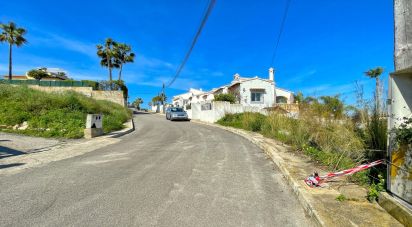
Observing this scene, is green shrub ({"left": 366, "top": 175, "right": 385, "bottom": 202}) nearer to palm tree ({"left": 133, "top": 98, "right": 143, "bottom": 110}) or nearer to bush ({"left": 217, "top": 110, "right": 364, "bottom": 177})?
bush ({"left": 217, "top": 110, "right": 364, "bottom": 177})

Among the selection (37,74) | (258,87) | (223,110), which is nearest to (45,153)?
(223,110)

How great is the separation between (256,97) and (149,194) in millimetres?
34394

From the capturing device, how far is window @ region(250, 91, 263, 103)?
122 ft

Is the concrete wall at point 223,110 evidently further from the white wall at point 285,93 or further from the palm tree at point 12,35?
the palm tree at point 12,35

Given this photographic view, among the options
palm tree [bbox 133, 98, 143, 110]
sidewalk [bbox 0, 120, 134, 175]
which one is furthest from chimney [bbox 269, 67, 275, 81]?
palm tree [bbox 133, 98, 143, 110]

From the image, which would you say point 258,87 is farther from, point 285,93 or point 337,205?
point 337,205

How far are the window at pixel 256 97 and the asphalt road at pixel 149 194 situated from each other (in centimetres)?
3051

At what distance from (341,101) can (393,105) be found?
3961 millimetres

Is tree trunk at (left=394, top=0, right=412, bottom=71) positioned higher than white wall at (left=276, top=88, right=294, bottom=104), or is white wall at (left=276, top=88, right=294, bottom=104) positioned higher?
white wall at (left=276, top=88, right=294, bottom=104)

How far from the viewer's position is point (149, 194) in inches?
175

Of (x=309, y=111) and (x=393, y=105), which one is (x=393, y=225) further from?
(x=309, y=111)

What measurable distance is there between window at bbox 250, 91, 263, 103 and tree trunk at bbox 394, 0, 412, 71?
33.5m

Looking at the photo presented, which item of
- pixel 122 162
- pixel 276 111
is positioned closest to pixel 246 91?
pixel 276 111

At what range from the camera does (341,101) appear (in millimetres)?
7469
